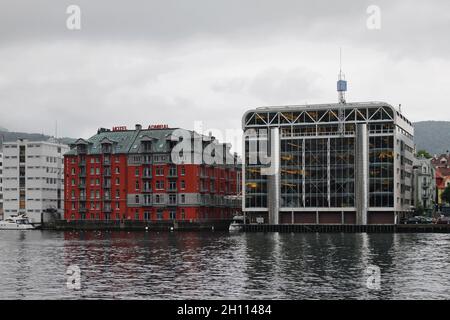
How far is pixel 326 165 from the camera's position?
186 meters

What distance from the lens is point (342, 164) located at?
605ft

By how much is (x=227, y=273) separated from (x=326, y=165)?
118056mm

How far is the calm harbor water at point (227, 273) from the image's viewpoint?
56.5 meters

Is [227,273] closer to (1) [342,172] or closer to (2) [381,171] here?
(1) [342,172]

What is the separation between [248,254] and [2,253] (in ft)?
112

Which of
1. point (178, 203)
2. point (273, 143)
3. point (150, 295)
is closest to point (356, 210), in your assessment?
point (273, 143)

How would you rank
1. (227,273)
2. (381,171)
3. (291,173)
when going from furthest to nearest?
1. (291,173)
2. (381,171)
3. (227,273)

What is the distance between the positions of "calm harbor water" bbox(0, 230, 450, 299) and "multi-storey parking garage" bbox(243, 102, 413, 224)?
76299 mm

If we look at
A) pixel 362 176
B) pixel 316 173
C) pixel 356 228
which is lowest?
pixel 356 228

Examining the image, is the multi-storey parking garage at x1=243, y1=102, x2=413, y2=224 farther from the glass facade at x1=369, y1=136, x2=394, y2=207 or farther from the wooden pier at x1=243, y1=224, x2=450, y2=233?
the wooden pier at x1=243, y1=224, x2=450, y2=233

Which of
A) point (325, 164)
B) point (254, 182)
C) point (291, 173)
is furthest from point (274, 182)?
point (325, 164)

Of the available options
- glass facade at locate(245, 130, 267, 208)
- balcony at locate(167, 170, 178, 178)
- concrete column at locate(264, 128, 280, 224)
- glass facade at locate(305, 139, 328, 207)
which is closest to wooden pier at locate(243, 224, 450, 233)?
concrete column at locate(264, 128, 280, 224)

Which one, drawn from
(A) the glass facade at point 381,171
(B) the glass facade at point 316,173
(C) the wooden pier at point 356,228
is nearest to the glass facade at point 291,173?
(B) the glass facade at point 316,173
